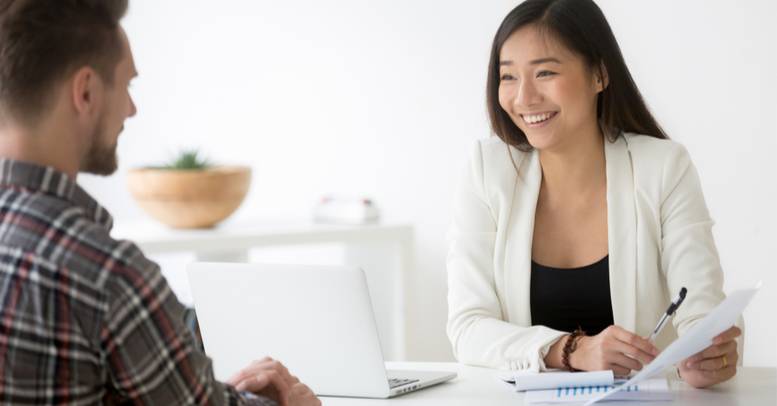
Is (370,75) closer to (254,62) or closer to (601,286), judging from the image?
(254,62)

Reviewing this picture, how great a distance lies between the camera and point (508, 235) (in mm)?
2273

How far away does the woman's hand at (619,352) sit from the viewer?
1766 millimetres

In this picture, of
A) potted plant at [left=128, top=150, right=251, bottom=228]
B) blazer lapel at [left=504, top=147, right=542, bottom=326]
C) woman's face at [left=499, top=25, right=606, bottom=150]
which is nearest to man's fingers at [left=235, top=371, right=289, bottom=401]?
blazer lapel at [left=504, top=147, right=542, bottom=326]

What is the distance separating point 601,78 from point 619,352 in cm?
71

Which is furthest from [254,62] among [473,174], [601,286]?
[601,286]

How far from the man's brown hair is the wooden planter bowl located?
7.47 feet

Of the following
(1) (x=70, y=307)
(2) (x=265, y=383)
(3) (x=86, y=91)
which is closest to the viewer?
(1) (x=70, y=307)

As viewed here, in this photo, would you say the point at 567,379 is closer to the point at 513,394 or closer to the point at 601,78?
the point at 513,394

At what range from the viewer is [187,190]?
3.43 metres

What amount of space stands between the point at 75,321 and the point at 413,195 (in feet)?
9.61

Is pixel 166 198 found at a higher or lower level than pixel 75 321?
lower

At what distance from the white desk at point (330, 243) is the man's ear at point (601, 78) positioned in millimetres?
1479

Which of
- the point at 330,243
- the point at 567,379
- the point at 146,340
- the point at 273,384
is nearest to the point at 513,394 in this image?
the point at 567,379

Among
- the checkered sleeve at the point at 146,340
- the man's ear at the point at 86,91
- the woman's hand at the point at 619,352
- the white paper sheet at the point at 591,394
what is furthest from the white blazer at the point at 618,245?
the man's ear at the point at 86,91
